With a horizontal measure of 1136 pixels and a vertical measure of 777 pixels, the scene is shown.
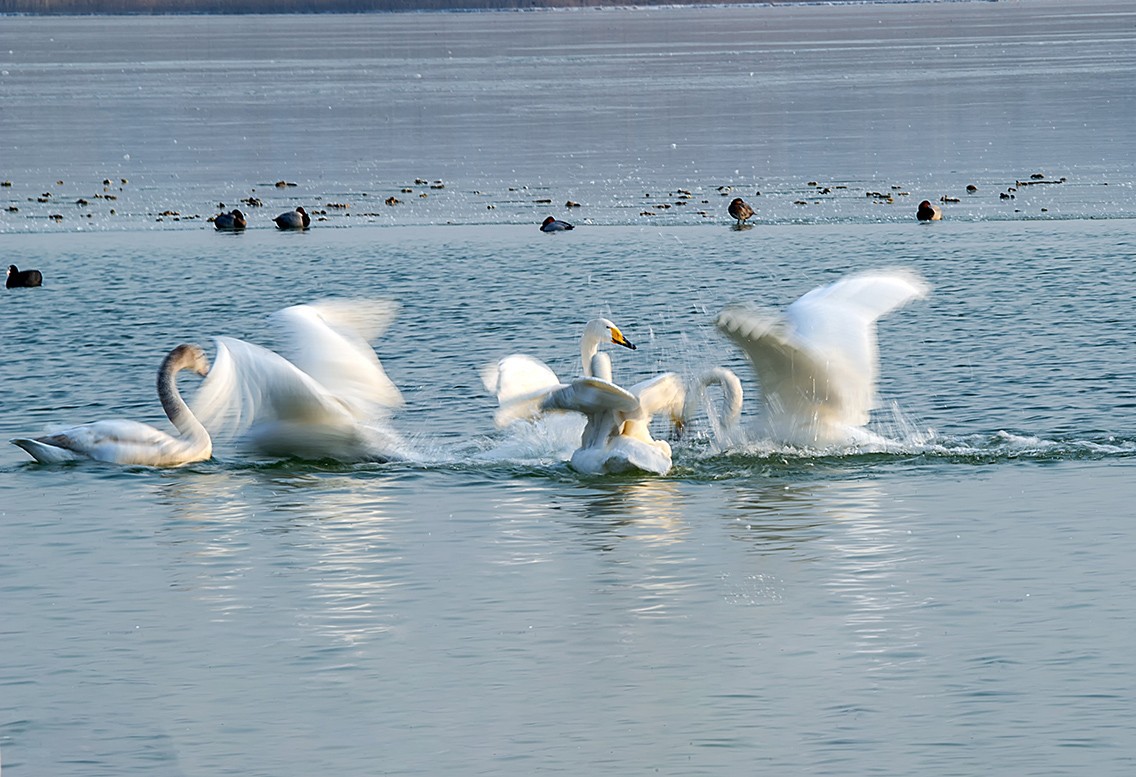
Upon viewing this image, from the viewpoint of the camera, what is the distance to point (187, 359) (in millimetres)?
14484

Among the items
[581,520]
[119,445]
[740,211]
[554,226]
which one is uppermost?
[740,211]

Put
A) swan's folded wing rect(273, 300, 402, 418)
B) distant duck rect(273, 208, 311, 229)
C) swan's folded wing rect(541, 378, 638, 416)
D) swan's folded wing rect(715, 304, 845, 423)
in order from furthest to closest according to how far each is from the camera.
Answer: distant duck rect(273, 208, 311, 229)
swan's folded wing rect(273, 300, 402, 418)
swan's folded wing rect(541, 378, 638, 416)
swan's folded wing rect(715, 304, 845, 423)

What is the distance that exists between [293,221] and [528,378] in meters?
13.9

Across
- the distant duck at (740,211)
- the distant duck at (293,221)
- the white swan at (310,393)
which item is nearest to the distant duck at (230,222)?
the distant duck at (293,221)

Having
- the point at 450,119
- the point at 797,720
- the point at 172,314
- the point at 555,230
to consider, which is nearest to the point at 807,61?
the point at 450,119

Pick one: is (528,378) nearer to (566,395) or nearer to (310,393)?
(566,395)

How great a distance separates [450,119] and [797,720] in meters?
42.8

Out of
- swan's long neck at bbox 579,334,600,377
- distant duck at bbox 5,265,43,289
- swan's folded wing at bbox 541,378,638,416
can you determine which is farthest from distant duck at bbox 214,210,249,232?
swan's folded wing at bbox 541,378,638,416

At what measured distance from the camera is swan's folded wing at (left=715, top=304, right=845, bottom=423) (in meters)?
12.5

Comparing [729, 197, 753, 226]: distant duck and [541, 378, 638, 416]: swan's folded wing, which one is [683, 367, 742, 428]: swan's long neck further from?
[729, 197, 753, 226]: distant duck

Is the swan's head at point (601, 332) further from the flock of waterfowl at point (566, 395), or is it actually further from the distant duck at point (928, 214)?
the distant duck at point (928, 214)

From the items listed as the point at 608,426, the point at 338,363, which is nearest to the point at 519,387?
the point at 608,426

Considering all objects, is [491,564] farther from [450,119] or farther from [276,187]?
[450,119]

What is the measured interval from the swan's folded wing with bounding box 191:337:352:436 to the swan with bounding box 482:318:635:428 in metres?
1.04
